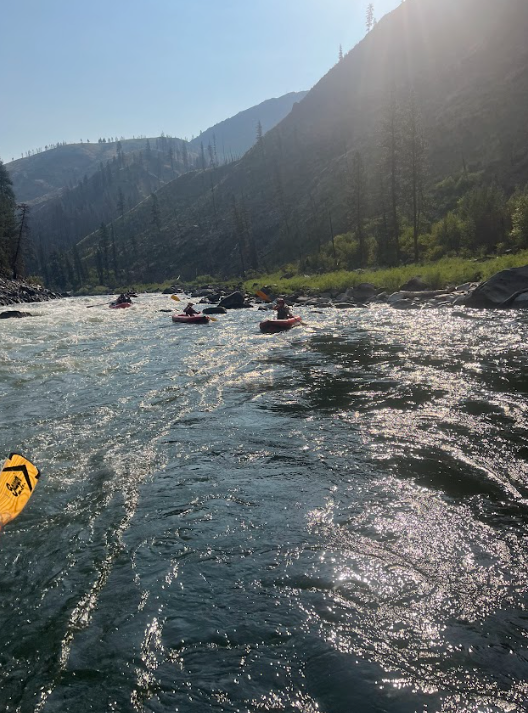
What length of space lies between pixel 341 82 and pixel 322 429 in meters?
141

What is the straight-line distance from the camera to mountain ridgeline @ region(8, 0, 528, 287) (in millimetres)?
45219

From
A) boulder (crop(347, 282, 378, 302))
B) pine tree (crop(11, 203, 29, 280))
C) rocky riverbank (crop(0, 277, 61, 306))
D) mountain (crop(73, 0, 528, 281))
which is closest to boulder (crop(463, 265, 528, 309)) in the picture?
boulder (crop(347, 282, 378, 302))

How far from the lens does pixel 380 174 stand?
54.0 metres

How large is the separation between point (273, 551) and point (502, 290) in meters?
21.2

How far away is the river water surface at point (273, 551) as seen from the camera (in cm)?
337

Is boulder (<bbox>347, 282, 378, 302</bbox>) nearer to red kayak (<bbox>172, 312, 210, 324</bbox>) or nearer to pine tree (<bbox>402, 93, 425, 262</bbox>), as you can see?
red kayak (<bbox>172, 312, 210, 324</bbox>)

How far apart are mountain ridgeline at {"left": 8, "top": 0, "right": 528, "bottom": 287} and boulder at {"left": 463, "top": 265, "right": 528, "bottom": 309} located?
12812 mm

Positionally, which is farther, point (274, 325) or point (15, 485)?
point (274, 325)

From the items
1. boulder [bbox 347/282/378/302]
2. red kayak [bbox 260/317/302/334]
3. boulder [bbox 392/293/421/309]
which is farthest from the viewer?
boulder [bbox 347/282/378/302]

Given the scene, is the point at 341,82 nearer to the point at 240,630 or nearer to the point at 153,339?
the point at 153,339

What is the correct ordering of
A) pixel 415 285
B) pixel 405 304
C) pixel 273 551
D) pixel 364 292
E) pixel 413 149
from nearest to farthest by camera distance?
1. pixel 273 551
2. pixel 405 304
3. pixel 415 285
4. pixel 364 292
5. pixel 413 149

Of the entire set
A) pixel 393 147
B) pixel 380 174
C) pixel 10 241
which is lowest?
pixel 10 241

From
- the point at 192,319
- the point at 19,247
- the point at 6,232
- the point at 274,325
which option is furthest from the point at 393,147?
the point at 6,232

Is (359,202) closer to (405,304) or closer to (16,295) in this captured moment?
(405,304)
